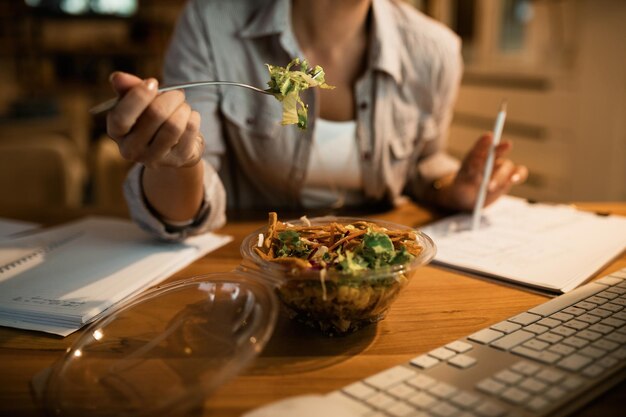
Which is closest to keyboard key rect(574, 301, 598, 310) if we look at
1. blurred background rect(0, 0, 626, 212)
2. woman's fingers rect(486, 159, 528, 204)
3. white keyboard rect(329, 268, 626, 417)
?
white keyboard rect(329, 268, 626, 417)

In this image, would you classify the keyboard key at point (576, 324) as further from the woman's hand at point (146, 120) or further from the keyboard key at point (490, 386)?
the woman's hand at point (146, 120)

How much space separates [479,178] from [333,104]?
1.24 ft

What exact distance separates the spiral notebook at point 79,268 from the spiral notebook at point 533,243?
41cm

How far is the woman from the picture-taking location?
1.29 metres

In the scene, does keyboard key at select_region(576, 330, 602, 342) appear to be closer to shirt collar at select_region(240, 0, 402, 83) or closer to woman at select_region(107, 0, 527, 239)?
woman at select_region(107, 0, 527, 239)

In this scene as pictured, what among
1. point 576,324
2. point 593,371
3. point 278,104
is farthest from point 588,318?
point 278,104

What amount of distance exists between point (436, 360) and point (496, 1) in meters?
3.37

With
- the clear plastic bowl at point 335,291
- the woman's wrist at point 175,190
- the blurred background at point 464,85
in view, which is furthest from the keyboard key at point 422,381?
the blurred background at point 464,85

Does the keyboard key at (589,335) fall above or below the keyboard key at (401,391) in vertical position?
above

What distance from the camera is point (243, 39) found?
133 centimetres

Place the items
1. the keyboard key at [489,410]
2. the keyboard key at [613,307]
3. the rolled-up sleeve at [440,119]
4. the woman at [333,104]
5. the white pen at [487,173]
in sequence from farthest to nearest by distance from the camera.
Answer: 1. the rolled-up sleeve at [440,119]
2. the woman at [333,104]
3. the white pen at [487,173]
4. the keyboard key at [613,307]
5. the keyboard key at [489,410]

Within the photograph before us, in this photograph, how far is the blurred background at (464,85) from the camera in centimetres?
274

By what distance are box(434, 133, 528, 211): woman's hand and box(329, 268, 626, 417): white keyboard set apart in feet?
1.67

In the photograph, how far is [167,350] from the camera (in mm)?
596
